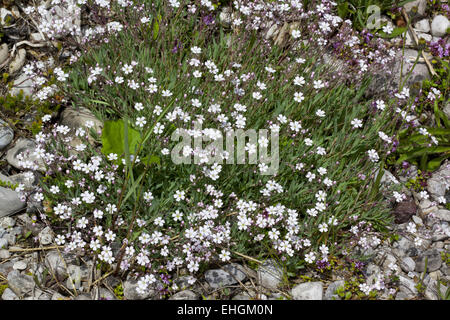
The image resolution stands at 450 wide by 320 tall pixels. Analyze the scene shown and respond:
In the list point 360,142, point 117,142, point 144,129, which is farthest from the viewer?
point 360,142

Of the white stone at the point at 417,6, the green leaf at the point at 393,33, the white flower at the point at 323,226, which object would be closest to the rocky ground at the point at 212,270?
the white flower at the point at 323,226

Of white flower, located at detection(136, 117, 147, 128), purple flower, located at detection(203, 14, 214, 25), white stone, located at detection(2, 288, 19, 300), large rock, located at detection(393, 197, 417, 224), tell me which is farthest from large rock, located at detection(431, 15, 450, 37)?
white stone, located at detection(2, 288, 19, 300)

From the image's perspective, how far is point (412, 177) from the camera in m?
5.32

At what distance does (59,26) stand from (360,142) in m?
3.95

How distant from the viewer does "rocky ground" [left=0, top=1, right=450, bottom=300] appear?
4.00 metres

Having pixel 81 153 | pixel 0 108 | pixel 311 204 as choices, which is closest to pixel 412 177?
pixel 311 204

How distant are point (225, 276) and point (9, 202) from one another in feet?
7.91

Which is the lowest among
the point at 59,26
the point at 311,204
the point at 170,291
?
the point at 170,291

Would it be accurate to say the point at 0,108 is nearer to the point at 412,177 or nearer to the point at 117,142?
the point at 117,142

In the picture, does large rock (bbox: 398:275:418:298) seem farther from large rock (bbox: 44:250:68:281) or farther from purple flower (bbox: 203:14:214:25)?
purple flower (bbox: 203:14:214:25)

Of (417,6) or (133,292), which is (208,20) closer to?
(417,6)

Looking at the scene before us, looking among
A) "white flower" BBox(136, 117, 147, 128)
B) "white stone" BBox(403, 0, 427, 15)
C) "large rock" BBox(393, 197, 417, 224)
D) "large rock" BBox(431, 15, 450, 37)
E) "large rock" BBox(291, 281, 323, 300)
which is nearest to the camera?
"large rock" BBox(291, 281, 323, 300)

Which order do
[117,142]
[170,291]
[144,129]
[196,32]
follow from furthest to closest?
[196,32] < [144,129] < [117,142] < [170,291]

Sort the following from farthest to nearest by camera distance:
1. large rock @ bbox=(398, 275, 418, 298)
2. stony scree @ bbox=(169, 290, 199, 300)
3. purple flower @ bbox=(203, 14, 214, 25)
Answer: purple flower @ bbox=(203, 14, 214, 25)
large rock @ bbox=(398, 275, 418, 298)
stony scree @ bbox=(169, 290, 199, 300)
